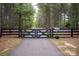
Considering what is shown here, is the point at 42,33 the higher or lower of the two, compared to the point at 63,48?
higher

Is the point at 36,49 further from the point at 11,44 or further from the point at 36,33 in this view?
the point at 11,44

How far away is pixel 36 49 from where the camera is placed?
59.3 meters

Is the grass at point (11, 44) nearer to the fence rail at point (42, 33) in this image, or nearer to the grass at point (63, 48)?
the fence rail at point (42, 33)

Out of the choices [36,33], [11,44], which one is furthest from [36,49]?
[11,44]

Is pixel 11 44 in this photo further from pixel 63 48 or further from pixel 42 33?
pixel 63 48

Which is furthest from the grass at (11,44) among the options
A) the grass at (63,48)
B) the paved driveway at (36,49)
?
the grass at (63,48)

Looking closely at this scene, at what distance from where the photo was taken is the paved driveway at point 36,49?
194 feet

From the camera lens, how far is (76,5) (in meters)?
59.3

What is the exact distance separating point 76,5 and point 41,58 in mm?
1010

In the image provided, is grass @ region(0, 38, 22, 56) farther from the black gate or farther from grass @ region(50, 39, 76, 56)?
grass @ region(50, 39, 76, 56)

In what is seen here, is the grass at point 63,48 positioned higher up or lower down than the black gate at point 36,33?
lower down

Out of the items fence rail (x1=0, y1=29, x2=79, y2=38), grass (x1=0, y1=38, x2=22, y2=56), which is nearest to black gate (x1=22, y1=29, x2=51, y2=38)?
fence rail (x1=0, y1=29, x2=79, y2=38)

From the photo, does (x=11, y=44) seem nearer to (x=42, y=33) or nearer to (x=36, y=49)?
(x=36, y=49)

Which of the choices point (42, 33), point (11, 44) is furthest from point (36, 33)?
point (11, 44)
